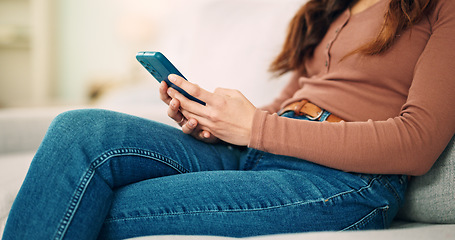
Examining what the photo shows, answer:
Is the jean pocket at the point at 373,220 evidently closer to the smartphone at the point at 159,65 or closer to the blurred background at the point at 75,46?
the smartphone at the point at 159,65

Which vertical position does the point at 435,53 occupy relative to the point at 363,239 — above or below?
above

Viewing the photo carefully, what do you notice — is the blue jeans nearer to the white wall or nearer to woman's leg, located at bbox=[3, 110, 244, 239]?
woman's leg, located at bbox=[3, 110, 244, 239]

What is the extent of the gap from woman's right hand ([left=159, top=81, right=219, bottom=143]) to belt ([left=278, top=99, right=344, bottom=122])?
0.18 meters

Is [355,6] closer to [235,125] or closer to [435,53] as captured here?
[435,53]

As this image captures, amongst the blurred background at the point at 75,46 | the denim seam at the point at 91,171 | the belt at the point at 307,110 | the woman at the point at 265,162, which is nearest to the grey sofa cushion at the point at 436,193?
the woman at the point at 265,162

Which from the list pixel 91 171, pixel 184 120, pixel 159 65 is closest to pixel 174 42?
pixel 184 120

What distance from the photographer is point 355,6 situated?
2.79ft

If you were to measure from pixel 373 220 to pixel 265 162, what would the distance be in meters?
0.21

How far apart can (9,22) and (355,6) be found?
146 inches

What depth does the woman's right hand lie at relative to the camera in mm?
675

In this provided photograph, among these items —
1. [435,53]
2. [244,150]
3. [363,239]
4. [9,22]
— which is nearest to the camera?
[363,239]

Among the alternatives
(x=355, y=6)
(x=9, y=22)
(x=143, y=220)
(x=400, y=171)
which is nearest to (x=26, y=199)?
(x=143, y=220)

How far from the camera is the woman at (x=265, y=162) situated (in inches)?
20.5

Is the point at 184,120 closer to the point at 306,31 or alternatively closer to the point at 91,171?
the point at 91,171
